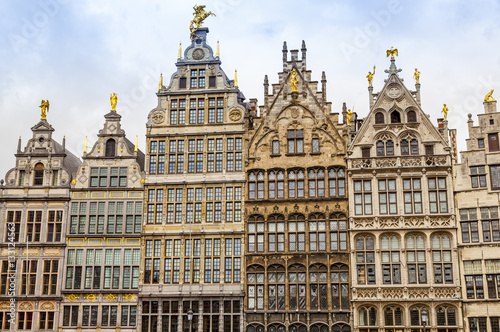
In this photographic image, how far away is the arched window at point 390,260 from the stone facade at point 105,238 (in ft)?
52.3

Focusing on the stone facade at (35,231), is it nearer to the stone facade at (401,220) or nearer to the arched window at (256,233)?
the arched window at (256,233)

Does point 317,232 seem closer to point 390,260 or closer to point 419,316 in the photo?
point 390,260

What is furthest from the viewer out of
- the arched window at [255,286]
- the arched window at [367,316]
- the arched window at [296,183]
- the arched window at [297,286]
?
the arched window at [296,183]

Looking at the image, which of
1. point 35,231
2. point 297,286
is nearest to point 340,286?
point 297,286

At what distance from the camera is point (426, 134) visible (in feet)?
145

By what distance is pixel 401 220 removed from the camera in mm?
42562

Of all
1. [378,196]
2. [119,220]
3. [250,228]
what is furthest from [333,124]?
[119,220]

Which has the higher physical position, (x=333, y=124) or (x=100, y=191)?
(x=333, y=124)

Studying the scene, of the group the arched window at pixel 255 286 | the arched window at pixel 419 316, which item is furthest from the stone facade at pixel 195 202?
the arched window at pixel 419 316

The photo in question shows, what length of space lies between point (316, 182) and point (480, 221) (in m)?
10.5

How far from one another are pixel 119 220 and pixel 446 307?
2175 centimetres

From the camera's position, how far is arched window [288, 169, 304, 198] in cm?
4441

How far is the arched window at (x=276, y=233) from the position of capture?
43688mm

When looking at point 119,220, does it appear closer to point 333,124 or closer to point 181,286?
point 181,286
